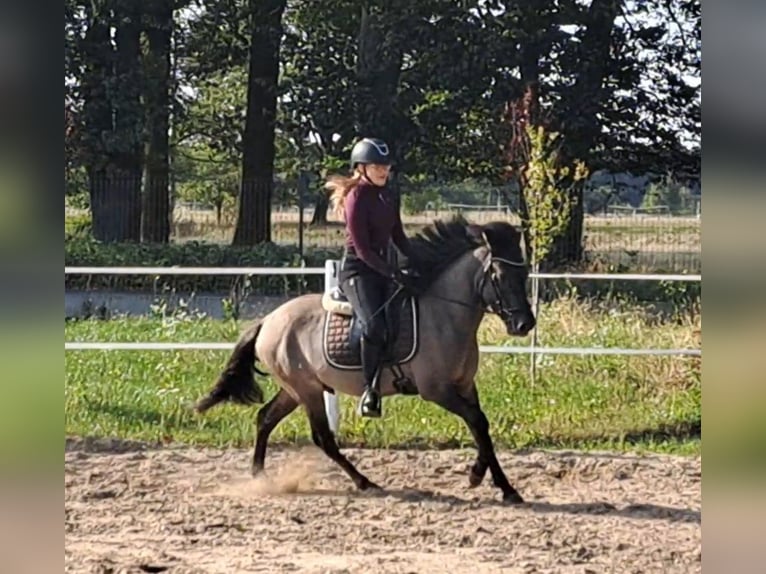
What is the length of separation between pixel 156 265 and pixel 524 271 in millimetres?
1847

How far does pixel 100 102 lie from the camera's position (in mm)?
5090

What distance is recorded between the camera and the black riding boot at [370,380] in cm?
438

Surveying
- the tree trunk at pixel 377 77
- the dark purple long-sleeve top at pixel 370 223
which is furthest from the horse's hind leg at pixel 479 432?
the tree trunk at pixel 377 77

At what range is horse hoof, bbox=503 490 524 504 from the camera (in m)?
4.38

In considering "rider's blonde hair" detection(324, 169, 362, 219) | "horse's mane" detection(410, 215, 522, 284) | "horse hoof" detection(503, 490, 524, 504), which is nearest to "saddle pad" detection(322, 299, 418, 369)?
"horse's mane" detection(410, 215, 522, 284)

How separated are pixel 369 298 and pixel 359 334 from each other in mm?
182

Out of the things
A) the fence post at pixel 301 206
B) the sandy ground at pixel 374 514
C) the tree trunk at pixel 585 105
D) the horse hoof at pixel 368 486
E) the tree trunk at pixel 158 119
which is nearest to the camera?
the sandy ground at pixel 374 514

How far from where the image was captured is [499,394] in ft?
16.8

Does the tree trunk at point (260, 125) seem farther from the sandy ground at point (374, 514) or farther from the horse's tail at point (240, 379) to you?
the sandy ground at point (374, 514)

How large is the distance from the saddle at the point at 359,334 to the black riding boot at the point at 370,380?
36 mm

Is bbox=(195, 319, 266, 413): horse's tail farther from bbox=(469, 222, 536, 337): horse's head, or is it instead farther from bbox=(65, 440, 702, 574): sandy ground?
bbox=(469, 222, 536, 337): horse's head
